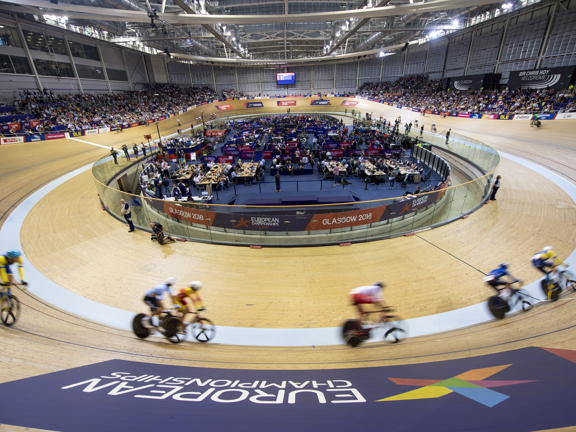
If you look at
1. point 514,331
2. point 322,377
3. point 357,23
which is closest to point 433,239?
point 514,331

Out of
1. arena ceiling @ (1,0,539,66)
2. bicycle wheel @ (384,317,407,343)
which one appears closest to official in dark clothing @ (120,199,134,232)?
bicycle wheel @ (384,317,407,343)

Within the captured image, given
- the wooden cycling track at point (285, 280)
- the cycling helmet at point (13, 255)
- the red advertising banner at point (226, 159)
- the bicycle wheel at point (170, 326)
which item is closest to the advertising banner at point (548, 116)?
the wooden cycling track at point (285, 280)

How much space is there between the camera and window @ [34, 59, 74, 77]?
26.4 m

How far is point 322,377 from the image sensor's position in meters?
3.51

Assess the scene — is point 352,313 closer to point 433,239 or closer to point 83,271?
point 433,239

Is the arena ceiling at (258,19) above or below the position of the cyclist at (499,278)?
above

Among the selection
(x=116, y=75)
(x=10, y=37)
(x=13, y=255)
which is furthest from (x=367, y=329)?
(x=116, y=75)

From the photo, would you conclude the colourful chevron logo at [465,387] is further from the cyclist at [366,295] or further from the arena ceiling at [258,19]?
the arena ceiling at [258,19]

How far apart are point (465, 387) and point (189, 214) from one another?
7605mm

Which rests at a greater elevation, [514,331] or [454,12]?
[454,12]

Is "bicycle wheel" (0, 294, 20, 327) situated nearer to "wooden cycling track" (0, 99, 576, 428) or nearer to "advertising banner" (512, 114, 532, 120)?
"wooden cycling track" (0, 99, 576, 428)

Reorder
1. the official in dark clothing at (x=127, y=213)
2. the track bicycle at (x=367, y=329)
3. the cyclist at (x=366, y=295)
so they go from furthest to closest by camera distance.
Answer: the official in dark clothing at (x=127, y=213)
the track bicycle at (x=367, y=329)
the cyclist at (x=366, y=295)

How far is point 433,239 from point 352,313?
4.16 m

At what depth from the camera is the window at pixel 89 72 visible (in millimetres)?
31188
